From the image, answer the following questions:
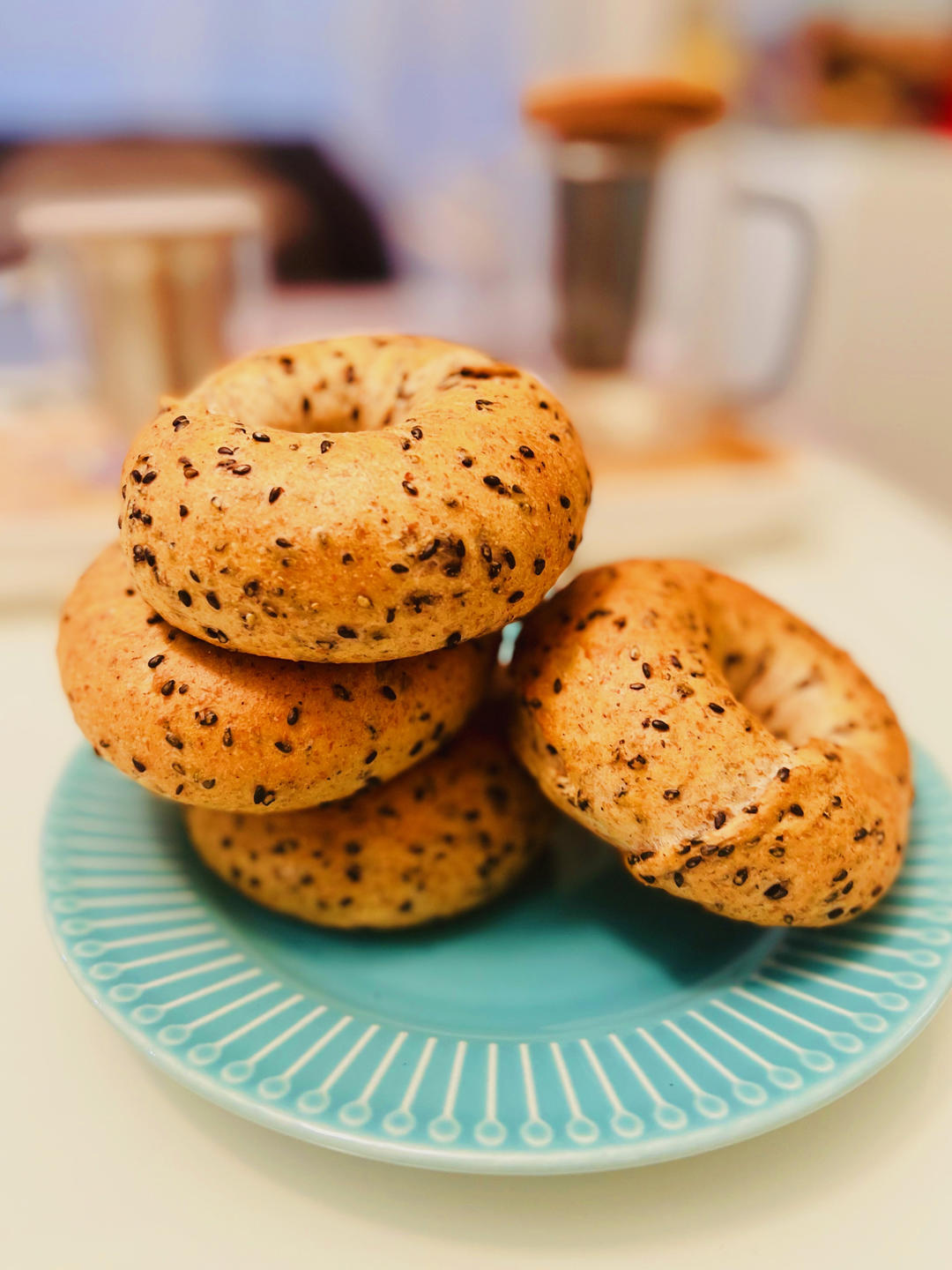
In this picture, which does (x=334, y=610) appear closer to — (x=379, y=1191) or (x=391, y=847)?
(x=391, y=847)

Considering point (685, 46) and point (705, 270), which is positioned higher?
point (685, 46)

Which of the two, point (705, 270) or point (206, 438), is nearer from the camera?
point (206, 438)

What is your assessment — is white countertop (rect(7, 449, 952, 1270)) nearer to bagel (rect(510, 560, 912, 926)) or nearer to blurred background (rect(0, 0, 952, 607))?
bagel (rect(510, 560, 912, 926))

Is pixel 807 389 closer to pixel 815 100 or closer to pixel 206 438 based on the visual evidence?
pixel 815 100

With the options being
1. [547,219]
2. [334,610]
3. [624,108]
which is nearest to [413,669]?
[334,610]

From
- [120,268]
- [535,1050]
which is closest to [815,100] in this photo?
[120,268]

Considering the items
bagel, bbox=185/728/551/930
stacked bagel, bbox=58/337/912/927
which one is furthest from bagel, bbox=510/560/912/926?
bagel, bbox=185/728/551/930
